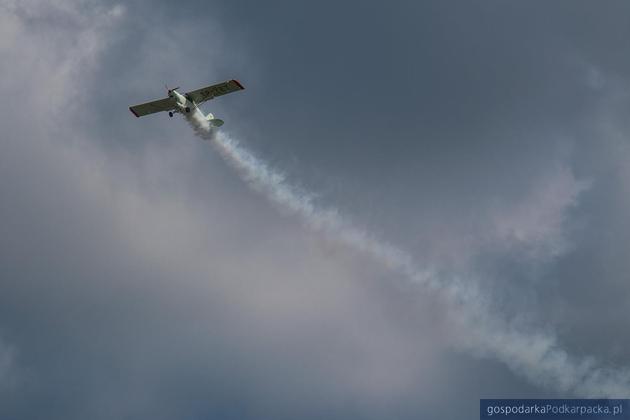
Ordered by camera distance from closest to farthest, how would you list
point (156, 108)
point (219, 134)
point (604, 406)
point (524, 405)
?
point (604, 406)
point (524, 405)
point (219, 134)
point (156, 108)

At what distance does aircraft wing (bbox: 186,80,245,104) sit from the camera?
146 metres

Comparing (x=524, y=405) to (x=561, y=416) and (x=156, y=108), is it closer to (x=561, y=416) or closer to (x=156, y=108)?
(x=561, y=416)

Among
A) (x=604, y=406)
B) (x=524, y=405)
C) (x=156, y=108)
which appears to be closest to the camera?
(x=604, y=406)

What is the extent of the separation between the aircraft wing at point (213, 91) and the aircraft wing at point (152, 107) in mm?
8959

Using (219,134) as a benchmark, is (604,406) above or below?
below

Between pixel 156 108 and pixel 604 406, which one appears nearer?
pixel 604 406

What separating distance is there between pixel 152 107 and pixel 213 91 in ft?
48.2

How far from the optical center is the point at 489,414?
442 ft

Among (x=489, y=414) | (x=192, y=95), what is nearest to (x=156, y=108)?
(x=192, y=95)

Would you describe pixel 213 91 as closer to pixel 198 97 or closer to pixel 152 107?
pixel 198 97

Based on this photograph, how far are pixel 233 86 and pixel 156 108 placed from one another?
51.6 feet

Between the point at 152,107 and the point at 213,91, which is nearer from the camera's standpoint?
the point at 213,91

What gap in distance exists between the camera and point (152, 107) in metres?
157

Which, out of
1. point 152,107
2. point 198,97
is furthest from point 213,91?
point 152,107
